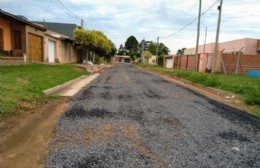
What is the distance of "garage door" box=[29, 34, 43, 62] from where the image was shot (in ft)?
77.0

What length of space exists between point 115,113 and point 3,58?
12322mm

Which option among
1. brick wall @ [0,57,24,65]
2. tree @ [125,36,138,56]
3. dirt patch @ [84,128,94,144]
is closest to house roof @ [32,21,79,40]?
brick wall @ [0,57,24,65]

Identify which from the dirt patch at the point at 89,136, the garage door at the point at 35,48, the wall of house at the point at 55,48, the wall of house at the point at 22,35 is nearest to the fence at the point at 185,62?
the wall of house at the point at 55,48

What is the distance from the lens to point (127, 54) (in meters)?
157

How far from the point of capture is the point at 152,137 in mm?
5562

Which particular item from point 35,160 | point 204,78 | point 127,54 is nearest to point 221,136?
point 35,160

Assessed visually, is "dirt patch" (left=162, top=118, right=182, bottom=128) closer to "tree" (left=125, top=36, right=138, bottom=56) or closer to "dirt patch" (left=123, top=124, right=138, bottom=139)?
"dirt patch" (left=123, top=124, right=138, bottom=139)

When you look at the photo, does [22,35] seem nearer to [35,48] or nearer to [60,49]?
[35,48]

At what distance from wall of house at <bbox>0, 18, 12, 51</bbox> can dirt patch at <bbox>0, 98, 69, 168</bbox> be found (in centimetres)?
1435

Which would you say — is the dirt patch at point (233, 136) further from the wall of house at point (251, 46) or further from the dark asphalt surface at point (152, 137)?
the wall of house at point (251, 46)

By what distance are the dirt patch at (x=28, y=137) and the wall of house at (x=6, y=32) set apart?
1435 centimetres

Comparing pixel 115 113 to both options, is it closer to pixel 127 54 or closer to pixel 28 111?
pixel 28 111

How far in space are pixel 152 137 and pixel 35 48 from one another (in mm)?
21546

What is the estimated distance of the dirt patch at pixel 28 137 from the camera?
435 centimetres
